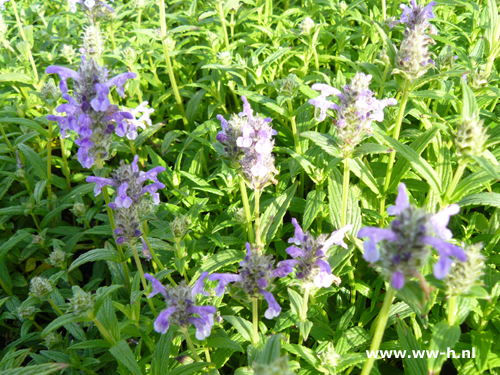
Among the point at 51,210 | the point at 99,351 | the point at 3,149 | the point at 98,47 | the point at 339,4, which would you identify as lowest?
the point at 99,351

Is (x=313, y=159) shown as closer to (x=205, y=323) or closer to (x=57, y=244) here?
(x=205, y=323)

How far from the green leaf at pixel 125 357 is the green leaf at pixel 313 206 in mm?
1795

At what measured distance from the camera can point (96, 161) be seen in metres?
3.10

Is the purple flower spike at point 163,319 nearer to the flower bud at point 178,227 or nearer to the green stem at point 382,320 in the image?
the flower bud at point 178,227

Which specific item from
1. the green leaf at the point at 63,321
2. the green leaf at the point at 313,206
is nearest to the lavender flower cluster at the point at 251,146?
the green leaf at the point at 313,206

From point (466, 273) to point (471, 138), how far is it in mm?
921

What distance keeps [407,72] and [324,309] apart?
2.30 metres

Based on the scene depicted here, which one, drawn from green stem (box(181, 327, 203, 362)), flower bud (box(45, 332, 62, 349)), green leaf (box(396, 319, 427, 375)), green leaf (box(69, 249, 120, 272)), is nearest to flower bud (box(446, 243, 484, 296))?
green leaf (box(396, 319, 427, 375))

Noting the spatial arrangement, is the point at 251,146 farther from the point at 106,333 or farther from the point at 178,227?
the point at 106,333

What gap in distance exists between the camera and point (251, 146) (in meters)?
2.94

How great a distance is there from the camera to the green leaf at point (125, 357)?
2.63m

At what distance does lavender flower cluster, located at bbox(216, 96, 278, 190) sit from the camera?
287cm

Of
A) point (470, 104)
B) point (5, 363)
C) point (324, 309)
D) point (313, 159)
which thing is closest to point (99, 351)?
point (5, 363)

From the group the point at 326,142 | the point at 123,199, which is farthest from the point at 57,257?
the point at 326,142
